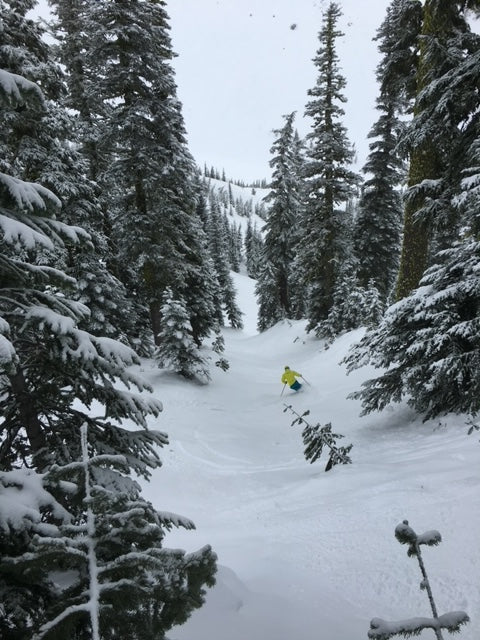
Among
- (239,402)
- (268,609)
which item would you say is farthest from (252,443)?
(268,609)

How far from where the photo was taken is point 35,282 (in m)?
3.73

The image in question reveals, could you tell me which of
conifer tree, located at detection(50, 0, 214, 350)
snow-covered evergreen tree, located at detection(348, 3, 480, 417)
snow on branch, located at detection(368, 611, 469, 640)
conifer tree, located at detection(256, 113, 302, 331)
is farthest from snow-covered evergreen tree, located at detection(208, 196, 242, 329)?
snow on branch, located at detection(368, 611, 469, 640)

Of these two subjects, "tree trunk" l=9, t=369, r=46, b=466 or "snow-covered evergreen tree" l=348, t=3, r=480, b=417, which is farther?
"snow-covered evergreen tree" l=348, t=3, r=480, b=417

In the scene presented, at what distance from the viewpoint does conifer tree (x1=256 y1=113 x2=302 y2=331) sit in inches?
1215

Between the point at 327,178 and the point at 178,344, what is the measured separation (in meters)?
13.4

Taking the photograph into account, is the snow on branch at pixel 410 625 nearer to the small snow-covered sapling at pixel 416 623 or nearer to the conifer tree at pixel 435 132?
the small snow-covered sapling at pixel 416 623

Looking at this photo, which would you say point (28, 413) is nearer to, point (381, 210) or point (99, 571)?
point (99, 571)

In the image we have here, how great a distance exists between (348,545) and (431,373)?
3.77 metres

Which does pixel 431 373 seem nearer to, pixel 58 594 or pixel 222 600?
pixel 222 600

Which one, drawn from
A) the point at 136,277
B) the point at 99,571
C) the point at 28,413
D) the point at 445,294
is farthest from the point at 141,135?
the point at 99,571

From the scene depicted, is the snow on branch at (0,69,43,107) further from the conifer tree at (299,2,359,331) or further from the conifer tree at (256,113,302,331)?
the conifer tree at (256,113,302,331)

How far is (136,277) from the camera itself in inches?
782

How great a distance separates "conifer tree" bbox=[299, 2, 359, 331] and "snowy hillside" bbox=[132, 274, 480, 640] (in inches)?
500

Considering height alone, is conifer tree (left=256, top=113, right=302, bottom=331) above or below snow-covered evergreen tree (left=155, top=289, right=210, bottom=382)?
above
